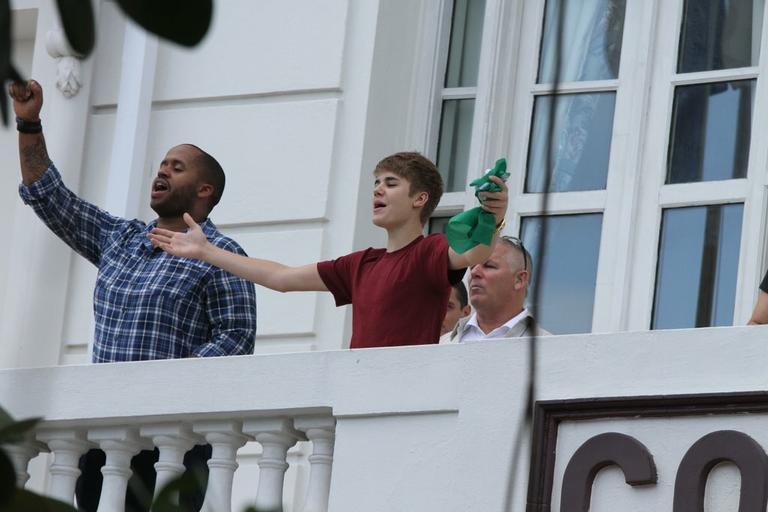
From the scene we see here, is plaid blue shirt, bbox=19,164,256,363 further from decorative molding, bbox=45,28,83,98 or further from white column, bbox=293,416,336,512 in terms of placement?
decorative molding, bbox=45,28,83,98

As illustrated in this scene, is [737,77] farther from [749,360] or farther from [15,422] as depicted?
[15,422]

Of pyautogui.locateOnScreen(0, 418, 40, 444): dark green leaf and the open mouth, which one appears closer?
pyautogui.locateOnScreen(0, 418, 40, 444): dark green leaf

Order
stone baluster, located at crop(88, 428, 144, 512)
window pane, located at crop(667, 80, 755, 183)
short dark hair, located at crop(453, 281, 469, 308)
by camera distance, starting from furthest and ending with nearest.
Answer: window pane, located at crop(667, 80, 755, 183), short dark hair, located at crop(453, 281, 469, 308), stone baluster, located at crop(88, 428, 144, 512)

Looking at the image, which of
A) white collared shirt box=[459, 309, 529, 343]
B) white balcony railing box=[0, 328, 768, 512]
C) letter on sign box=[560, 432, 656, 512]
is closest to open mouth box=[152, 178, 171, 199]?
white balcony railing box=[0, 328, 768, 512]

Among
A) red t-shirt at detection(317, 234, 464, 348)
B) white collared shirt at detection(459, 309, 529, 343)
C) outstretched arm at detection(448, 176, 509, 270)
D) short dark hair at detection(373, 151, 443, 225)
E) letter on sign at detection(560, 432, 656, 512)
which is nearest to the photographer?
letter on sign at detection(560, 432, 656, 512)

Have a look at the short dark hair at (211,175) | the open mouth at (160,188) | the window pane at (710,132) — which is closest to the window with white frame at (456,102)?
the window pane at (710,132)

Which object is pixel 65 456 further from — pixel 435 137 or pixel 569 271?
pixel 435 137

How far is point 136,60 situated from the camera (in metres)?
7.07

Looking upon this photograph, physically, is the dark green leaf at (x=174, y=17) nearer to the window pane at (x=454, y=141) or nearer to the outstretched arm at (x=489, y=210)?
the outstretched arm at (x=489, y=210)

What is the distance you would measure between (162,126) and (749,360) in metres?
3.54

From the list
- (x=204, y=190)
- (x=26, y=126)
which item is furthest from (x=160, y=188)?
(x=26, y=126)

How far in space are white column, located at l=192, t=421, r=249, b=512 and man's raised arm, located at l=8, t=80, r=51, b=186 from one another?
1188 mm

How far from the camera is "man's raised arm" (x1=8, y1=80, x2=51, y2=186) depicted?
537 cm

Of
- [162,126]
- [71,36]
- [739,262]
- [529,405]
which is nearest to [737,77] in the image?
[739,262]
